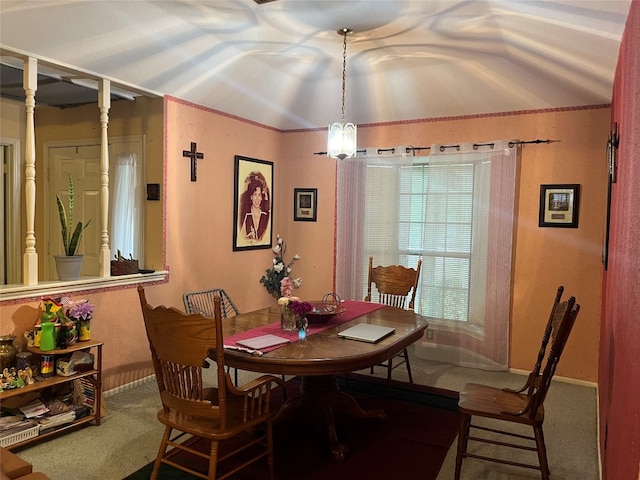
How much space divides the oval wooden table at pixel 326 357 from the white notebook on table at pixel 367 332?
3 cm

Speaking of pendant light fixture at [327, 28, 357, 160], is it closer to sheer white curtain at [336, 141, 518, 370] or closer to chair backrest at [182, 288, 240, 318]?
chair backrest at [182, 288, 240, 318]

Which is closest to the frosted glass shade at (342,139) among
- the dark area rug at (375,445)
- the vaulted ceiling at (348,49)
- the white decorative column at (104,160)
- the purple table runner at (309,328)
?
the vaulted ceiling at (348,49)

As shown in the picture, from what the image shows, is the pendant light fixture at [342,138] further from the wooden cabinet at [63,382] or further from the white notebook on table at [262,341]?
the wooden cabinet at [63,382]

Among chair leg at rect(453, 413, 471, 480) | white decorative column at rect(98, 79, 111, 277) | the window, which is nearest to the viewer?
chair leg at rect(453, 413, 471, 480)

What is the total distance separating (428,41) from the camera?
3.31 metres

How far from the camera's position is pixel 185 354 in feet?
6.78

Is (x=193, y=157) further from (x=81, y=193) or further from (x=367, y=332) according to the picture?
(x=367, y=332)

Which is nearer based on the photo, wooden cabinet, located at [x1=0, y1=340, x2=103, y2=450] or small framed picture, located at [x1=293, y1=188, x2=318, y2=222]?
wooden cabinet, located at [x1=0, y1=340, x2=103, y2=450]

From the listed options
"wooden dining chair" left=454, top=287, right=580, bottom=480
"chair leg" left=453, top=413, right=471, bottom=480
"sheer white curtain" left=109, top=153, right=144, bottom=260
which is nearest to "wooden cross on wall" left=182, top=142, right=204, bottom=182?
"sheer white curtain" left=109, top=153, right=144, bottom=260

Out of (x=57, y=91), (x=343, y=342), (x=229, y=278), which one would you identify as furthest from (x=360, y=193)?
(x=57, y=91)

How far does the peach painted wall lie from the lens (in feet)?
12.4

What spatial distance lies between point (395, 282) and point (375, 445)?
148cm

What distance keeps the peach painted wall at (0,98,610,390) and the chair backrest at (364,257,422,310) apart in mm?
985

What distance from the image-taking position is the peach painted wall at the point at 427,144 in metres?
3.78
